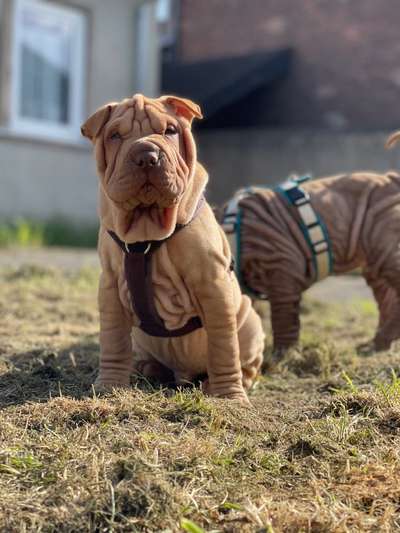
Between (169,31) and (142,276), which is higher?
(169,31)

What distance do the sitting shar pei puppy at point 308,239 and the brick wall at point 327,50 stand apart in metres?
9.06

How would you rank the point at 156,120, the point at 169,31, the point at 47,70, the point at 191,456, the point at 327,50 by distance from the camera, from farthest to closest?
the point at 169,31
the point at 327,50
the point at 47,70
the point at 156,120
the point at 191,456

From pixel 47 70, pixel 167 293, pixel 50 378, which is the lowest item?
pixel 50 378

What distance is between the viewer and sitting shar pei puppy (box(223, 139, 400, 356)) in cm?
446

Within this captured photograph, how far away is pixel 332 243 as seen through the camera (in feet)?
15.0

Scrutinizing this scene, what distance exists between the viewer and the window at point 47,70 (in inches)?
395

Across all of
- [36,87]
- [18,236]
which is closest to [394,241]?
[18,236]

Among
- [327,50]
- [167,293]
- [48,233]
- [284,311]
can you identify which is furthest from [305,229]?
[327,50]

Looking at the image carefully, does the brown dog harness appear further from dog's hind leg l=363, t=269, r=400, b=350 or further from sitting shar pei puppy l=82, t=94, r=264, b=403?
dog's hind leg l=363, t=269, r=400, b=350

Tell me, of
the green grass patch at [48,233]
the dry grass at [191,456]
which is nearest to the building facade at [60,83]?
the green grass patch at [48,233]

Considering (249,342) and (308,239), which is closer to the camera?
(249,342)

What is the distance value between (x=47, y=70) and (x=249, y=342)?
26.2 feet

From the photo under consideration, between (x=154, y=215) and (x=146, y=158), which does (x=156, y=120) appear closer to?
(x=146, y=158)

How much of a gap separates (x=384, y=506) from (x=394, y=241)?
8.57 feet
